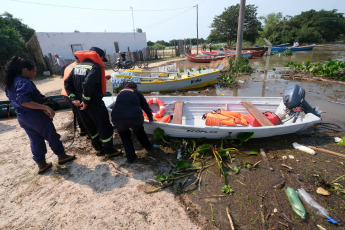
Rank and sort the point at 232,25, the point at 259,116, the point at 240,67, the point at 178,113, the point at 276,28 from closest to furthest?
the point at 259,116, the point at 178,113, the point at 240,67, the point at 232,25, the point at 276,28

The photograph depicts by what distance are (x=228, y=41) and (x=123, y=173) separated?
39.7 metres

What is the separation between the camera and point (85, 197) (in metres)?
2.73

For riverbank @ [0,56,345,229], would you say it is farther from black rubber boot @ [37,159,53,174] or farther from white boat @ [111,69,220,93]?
white boat @ [111,69,220,93]

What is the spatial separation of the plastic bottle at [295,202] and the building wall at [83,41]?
1967 cm

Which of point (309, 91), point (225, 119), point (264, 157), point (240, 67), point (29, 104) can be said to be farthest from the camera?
point (240, 67)

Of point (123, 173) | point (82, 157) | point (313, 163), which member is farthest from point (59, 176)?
point (313, 163)

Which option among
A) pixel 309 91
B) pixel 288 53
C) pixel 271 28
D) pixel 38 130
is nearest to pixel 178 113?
pixel 38 130

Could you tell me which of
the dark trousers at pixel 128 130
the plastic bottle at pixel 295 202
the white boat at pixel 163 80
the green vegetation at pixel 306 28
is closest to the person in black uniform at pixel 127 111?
the dark trousers at pixel 128 130

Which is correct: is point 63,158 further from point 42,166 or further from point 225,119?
point 225,119

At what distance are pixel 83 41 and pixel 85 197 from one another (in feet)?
65.1

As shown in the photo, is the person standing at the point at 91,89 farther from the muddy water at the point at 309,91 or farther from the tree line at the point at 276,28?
the tree line at the point at 276,28

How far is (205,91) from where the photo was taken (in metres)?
8.66

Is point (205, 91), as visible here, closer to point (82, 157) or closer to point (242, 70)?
point (242, 70)

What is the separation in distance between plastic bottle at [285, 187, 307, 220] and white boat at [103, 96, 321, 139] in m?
1.24
